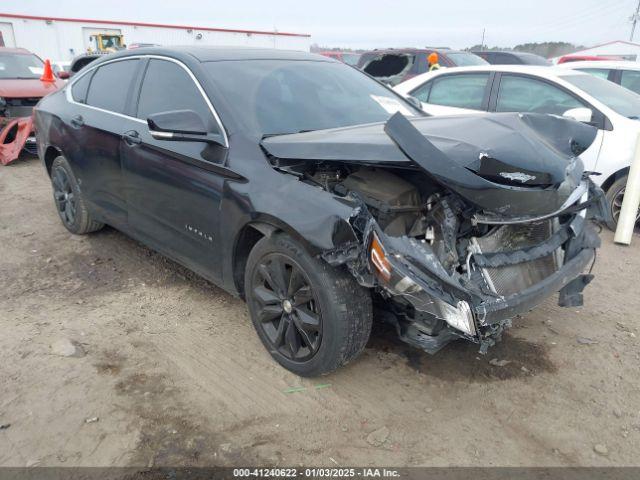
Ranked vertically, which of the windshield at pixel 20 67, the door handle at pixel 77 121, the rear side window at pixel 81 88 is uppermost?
the rear side window at pixel 81 88

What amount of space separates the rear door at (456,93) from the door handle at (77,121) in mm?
3749

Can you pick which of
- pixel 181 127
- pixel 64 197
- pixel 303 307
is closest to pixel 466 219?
pixel 303 307

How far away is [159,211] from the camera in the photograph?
352cm

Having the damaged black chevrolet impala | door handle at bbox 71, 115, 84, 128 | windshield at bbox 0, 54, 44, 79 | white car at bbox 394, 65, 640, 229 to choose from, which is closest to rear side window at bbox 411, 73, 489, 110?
white car at bbox 394, 65, 640, 229

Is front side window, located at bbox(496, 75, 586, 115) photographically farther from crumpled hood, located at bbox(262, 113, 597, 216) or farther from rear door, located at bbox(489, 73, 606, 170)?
crumpled hood, located at bbox(262, 113, 597, 216)

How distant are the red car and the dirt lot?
490cm

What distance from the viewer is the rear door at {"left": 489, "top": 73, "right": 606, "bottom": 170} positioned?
5.34 meters

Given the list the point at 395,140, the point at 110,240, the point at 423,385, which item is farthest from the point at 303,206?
the point at 110,240

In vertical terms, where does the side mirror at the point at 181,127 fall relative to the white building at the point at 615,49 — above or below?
above

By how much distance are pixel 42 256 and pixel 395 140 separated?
11.9ft

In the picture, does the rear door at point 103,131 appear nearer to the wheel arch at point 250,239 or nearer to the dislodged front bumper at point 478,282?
the wheel arch at point 250,239

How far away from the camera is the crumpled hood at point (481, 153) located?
2301 mm

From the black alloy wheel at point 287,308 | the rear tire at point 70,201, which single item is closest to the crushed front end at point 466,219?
the black alloy wheel at point 287,308

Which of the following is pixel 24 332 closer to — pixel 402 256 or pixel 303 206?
pixel 303 206
